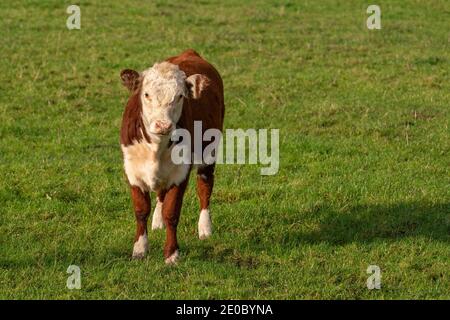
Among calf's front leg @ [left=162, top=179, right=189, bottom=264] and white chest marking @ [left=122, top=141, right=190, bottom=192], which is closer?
white chest marking @ [left=122, top=141, right=190, bottom=192]

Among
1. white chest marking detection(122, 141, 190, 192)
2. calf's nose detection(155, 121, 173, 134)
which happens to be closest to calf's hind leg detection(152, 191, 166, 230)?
white chest marking detection(122, 141, 190, 192)

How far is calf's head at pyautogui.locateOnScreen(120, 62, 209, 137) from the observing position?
26.1 ft

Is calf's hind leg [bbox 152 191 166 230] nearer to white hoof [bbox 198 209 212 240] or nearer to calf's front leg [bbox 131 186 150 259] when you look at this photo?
white hoof [bbox 198 209 212 240]

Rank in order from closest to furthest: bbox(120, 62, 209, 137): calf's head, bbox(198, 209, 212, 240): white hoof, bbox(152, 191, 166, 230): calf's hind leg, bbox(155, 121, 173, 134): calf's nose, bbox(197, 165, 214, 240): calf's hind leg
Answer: bbox(155, 121, 173, 134): calf's nose < bbox(120, 62, 209, 137): calf's head < bbox(198, 209, 212, 240): white hoof < bbox(197, 165, 214, 240): calf's hind leg < bbox(152, 191, 166, 230): calf's hind leg

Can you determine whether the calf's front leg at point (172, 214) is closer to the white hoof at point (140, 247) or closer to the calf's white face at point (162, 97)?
the white hoof at point (140, 247)

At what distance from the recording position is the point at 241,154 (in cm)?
1259

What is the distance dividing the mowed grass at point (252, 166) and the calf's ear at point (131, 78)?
158cm

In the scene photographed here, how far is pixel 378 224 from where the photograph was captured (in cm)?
973

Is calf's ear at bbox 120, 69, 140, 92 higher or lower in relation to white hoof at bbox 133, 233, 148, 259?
higher

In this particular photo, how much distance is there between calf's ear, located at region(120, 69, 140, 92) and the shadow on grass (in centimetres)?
218

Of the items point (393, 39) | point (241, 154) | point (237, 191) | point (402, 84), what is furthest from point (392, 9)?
point (237, 191)

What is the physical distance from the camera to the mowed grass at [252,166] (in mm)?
8305

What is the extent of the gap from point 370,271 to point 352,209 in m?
1.98

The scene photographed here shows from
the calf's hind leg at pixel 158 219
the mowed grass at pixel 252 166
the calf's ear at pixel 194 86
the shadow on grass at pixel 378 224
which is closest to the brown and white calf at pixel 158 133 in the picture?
the calf's ear at pixel 194 86
